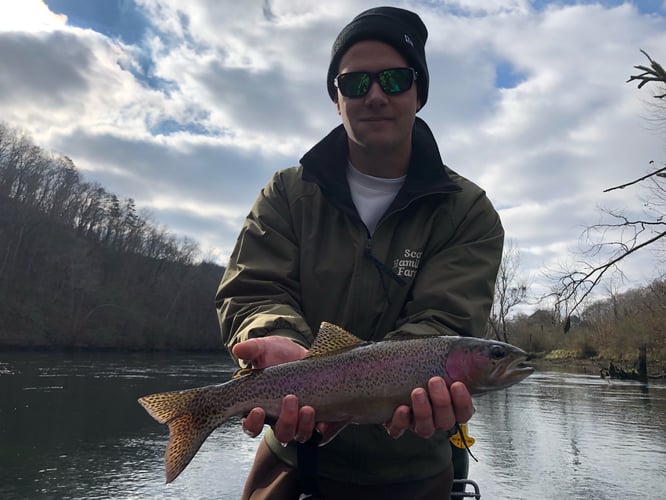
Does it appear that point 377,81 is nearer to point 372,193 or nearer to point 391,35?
point 391,35

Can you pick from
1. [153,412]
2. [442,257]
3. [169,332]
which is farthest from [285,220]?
[169,332]

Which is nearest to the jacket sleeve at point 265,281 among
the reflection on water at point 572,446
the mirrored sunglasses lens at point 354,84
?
the mirrored sunglasses lens at point 354,84

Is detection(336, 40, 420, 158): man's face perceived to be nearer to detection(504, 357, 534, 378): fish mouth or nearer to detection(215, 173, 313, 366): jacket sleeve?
detection(215, 173, 313, 366): jacket sleeve

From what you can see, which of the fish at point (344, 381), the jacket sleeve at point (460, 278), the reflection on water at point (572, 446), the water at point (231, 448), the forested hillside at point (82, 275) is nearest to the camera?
the fish at point (344, 381)

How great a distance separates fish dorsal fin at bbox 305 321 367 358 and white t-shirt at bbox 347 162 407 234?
2.84 ft

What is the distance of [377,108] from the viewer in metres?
3.26

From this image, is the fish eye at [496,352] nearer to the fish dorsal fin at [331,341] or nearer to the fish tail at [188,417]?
the fish dorsal fin at [331,341]

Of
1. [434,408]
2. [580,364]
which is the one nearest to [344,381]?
[434,408]

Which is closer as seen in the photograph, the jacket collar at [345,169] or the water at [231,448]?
the jacket collar at [345,169]

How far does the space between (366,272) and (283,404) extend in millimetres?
886

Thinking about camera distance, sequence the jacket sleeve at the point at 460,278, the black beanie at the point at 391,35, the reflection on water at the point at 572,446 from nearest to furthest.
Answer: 1. the jacket sleeve at the point at 460,278
2. the black beanie at the point at 391,35
3. the reflection on water at the point at 572,446

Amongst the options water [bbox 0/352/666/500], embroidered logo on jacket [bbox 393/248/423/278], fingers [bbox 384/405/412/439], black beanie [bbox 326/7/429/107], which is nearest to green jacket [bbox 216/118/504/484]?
embroidered logo on jacket [bbox 393/248/423/278]

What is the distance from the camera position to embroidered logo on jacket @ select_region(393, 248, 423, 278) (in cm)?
321

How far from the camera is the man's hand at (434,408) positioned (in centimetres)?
263
